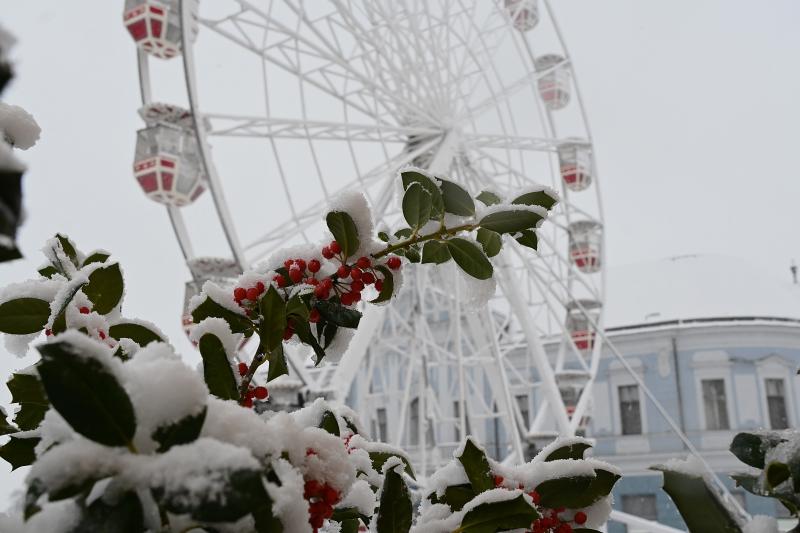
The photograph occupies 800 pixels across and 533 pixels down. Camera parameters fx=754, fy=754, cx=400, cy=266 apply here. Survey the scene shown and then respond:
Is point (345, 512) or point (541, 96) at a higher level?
point (541, 96)

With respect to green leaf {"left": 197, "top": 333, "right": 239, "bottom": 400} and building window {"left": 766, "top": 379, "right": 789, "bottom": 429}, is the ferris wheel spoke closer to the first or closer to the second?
green leaf {"left": 197, "top": 333, "right": 239, "bottom": 400}

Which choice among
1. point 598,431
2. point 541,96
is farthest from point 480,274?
point 598,431

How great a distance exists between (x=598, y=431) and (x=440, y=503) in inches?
491

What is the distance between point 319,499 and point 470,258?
0.17 m

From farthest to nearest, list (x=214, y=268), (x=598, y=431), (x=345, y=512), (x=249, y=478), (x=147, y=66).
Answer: (x=598, y=431) → (x=147, y=66) → (x=214, y=268) → (x=345, y=512) → (x=249, y=478)

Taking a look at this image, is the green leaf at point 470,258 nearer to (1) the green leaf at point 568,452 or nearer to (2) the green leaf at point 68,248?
(1) the green leaf at point 568,452

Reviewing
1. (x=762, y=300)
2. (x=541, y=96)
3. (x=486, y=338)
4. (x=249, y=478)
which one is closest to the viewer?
(x=249, y=478)

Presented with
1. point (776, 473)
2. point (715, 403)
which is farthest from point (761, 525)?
point (715, 403)

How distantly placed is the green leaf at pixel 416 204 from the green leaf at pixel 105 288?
0.15 m

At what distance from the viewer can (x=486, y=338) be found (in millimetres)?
5766

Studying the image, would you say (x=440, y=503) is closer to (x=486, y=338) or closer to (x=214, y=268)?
(x=214, y=268)

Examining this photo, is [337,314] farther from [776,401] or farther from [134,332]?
[776,401]

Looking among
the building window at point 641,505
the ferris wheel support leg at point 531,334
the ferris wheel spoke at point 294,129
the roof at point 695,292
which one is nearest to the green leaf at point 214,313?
the ferris wheel spoke at point 294,129

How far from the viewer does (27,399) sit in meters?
0.35
